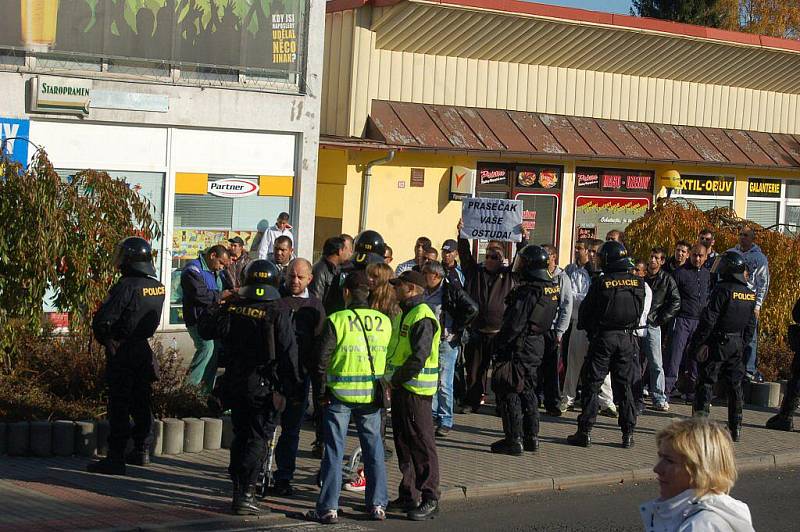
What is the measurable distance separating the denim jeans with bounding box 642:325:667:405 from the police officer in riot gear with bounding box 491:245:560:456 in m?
2.73

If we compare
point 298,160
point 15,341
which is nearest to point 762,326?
point 298,160

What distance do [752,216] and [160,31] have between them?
618 inches

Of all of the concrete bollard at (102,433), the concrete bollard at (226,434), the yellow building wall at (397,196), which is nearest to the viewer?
the concrete bollard at (102,433)

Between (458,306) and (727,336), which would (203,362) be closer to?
(458,306)

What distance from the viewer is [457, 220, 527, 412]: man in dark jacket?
1272 cm

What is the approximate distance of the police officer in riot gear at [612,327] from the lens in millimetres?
11586

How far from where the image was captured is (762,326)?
16.8 metres

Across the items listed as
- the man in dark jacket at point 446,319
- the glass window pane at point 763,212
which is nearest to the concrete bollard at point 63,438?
the man in dark jacket at point 446,319

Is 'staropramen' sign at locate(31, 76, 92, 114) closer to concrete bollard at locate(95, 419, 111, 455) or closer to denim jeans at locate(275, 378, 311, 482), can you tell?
concrete bollard at locate(95, 419, 111, 455)

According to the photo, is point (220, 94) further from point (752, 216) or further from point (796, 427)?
point (752, 216)

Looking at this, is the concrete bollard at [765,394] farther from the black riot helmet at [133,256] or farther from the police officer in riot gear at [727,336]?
the black riot helmet at [133,256]

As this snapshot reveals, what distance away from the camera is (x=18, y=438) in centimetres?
995

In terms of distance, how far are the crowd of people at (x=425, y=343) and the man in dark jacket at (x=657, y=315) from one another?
0.6 inches

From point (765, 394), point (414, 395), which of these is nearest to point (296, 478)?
point (414, 395)
